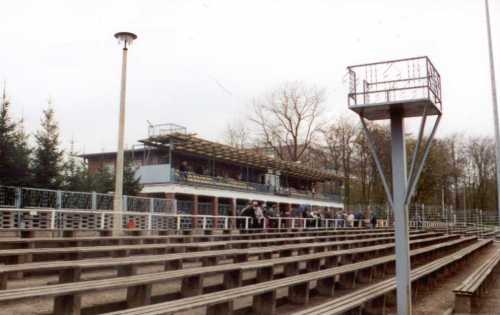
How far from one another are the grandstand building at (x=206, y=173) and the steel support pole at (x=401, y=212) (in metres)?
20.4

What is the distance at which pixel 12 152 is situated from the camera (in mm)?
19953

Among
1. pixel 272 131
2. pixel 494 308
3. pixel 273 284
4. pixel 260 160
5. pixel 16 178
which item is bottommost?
pixel 494 308

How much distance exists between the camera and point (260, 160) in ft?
119

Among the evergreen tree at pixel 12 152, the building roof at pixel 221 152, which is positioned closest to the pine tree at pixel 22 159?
the evergreen tree at pixel 12 152

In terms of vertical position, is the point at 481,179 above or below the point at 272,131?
below

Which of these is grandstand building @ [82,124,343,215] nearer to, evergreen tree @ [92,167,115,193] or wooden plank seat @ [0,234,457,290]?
evergreen tree @ [92,167,115,193]

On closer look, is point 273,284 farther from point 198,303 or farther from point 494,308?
point 494,308

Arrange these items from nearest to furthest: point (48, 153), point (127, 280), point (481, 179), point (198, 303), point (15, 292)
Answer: point (15, 292)
point (198, 303)
point (127, 280)
point (48, 153)
point (481, 179)

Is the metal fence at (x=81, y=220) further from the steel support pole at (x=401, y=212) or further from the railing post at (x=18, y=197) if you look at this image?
the steel support pole at (x=401, y=212)

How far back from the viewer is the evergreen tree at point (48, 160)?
2164 cm

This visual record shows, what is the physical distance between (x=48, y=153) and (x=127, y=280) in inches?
748

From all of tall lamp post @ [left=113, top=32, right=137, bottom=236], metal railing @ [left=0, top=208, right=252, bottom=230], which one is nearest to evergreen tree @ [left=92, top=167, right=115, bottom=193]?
metal railing @ [left=0, top=208, right=252, bottom=230]

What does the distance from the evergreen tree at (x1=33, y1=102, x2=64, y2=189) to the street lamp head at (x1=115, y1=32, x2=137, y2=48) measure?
34.3 ft

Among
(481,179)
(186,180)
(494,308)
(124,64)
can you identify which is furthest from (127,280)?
(481,179)
